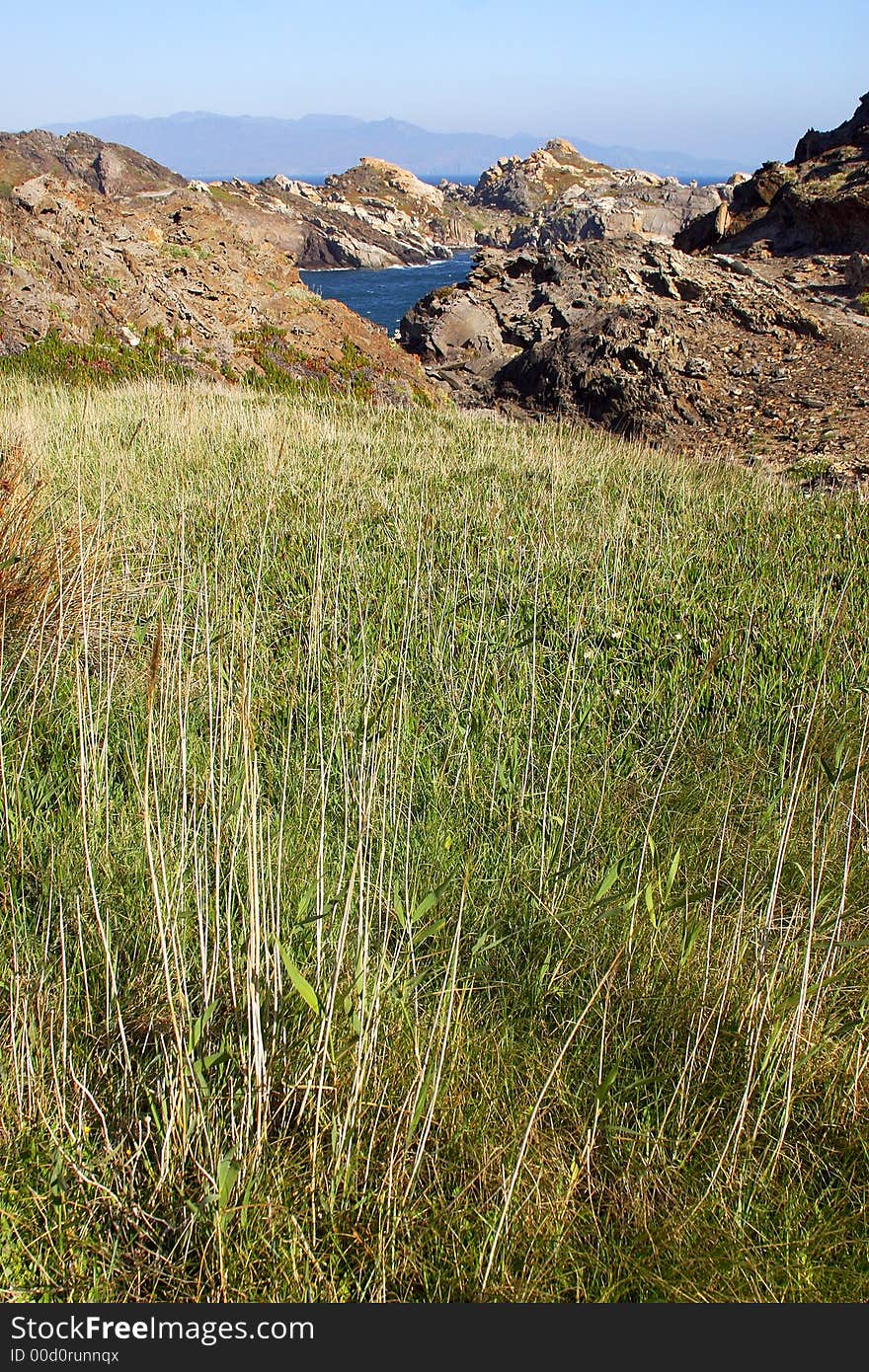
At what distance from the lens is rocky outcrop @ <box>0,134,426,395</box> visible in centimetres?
1112

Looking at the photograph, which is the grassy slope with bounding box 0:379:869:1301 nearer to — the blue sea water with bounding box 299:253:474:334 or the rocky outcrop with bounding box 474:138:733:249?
the blue sea water with bounding box 299:253:474:334

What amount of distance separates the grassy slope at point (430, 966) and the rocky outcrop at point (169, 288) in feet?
27.0

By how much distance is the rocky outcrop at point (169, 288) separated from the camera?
11.1m

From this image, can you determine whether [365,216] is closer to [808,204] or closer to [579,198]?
[579,198]

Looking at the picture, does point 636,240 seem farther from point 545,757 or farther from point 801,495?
point 545,757

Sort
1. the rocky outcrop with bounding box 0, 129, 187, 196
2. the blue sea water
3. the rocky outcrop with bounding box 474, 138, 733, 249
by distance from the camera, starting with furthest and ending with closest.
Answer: the rocky outcrop with bounding box 0, 129, 187, 196 → the rocky outcrop with bounding box 474, 138, 733, 249 → the blue sea water

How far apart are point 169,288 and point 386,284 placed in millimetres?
62239

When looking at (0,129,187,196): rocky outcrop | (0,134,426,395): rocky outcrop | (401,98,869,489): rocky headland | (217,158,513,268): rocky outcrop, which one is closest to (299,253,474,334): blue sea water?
(217,158,513,268): rocky outcrop

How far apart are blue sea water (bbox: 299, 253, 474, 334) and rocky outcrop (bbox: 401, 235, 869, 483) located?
2488 centimetres

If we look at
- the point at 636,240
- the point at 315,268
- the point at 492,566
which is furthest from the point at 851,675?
the point at 315,268

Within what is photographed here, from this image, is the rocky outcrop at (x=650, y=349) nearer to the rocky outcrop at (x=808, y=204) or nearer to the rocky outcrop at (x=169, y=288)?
the rocky outcrop at (x=169, y=288)

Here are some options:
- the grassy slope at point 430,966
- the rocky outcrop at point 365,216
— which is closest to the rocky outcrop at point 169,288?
the grassy slope at point 430,966

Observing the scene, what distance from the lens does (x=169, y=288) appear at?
12102mm

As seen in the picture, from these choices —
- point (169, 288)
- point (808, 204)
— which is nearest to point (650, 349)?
point (169, 288)
